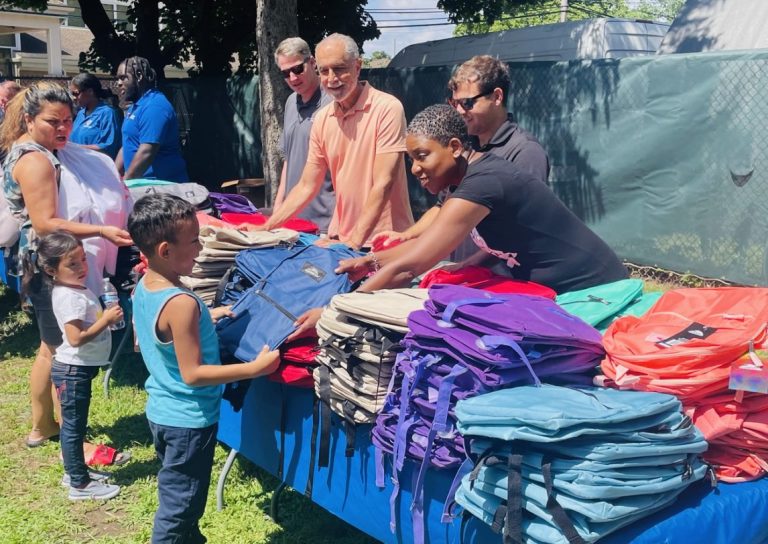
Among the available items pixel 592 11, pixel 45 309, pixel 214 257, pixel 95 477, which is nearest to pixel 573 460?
pixel 214 257

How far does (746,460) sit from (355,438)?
1174 millimetres

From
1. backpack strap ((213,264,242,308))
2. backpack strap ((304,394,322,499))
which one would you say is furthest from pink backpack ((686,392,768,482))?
backpack strap ((213,264,242,308))

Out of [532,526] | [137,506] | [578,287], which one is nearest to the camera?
[532,526]

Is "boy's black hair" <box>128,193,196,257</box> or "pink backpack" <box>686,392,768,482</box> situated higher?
"boy's black hair" <box>128,193,196,257</box>

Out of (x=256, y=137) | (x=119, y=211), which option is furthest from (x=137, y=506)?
(x=256, y=137)

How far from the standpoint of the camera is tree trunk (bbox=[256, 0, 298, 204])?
8414mm

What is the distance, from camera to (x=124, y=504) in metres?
4.00

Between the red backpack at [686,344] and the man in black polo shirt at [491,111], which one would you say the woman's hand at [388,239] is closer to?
the man in black polo shirt at [491,111]

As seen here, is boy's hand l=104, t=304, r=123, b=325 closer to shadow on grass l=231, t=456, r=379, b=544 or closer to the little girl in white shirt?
the little girl in white shirt

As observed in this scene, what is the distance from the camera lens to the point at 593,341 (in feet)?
7.63

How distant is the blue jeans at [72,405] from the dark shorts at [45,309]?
0.72 ft

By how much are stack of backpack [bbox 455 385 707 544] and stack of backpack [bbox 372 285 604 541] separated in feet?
0.37

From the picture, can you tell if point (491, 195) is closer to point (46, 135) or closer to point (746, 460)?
point (746, 460)

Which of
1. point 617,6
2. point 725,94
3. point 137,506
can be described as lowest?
point 137,506
